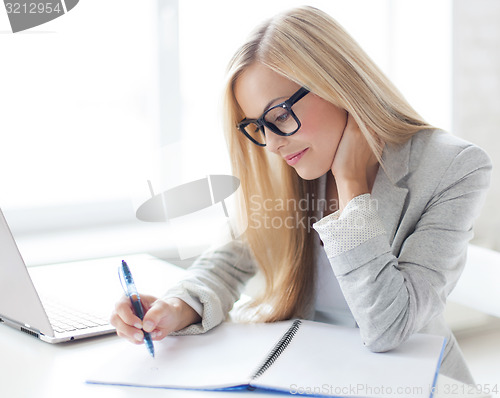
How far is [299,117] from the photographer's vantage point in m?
1.08

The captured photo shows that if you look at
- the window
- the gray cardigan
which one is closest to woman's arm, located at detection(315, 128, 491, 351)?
the gray cardigan

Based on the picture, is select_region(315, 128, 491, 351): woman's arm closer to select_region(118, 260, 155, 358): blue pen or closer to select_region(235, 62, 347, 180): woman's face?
select_region(235, 62, 347, 180): woman's face

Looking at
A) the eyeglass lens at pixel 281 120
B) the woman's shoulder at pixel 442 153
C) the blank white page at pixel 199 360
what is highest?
the eyeglass lens at pixel 281 120

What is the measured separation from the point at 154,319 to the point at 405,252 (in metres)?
0.45

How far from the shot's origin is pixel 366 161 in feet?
3.74

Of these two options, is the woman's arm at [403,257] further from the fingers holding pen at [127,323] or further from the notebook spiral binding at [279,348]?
the fingers holding pen at [127,323]

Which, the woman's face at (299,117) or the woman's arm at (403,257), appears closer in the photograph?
the woman's arm at (403,257)

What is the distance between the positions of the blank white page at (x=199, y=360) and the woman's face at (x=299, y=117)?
33 centimetres

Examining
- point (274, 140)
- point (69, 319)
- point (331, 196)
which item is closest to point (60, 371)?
point (69, 319)

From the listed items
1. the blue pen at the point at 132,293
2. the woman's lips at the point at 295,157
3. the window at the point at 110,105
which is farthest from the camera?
the window at the point at 110,105

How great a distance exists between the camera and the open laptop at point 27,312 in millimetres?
932

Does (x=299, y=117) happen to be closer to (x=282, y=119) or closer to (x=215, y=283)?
(x=282, y=119)

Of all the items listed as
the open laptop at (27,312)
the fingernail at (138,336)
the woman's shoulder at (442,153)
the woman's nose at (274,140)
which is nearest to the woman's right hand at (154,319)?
the fingernail at (138,336)

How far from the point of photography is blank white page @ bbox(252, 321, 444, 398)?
73cm
